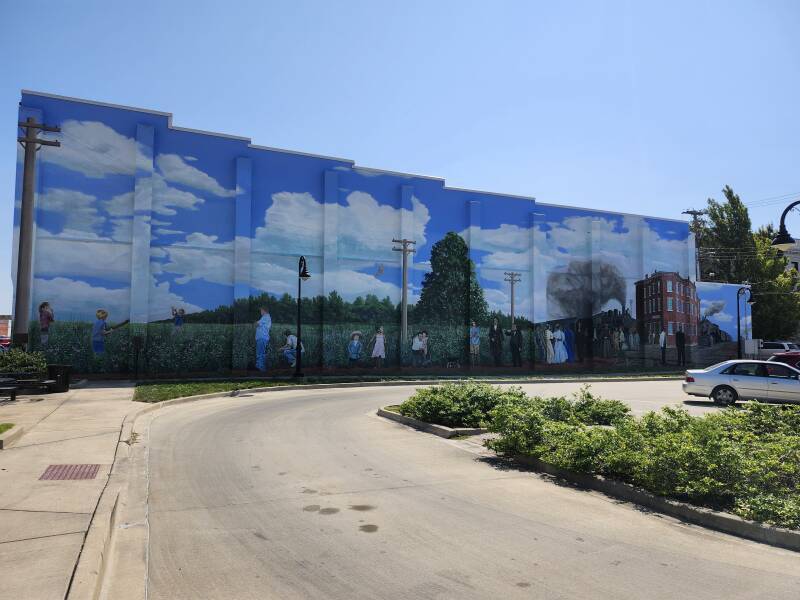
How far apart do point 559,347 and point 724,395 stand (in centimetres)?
2223

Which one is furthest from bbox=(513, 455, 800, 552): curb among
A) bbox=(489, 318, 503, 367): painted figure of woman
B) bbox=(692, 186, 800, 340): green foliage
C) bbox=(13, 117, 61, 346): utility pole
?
bbox=(692, 186, 800, 340): green foliage

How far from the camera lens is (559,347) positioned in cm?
4103

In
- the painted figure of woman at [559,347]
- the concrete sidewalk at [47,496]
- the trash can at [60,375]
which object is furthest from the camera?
the painted figure of woman at [559,347]

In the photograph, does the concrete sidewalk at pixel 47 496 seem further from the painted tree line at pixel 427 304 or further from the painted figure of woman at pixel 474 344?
the painted figure of woman at pixel 474 344

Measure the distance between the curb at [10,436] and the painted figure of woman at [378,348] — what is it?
2472cm

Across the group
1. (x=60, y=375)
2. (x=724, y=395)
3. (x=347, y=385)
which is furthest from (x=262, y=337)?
(x=724, y=395)

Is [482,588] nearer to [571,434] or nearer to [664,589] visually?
[664,589]

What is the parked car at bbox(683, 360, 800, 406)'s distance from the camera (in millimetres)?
17881

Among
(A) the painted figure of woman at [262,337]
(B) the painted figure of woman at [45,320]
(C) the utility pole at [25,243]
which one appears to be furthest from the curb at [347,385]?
(B) the painted figure of woman at [45,320]

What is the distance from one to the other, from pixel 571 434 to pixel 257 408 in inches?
428

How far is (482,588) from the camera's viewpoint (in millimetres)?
4621

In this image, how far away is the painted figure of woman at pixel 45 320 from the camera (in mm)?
27656

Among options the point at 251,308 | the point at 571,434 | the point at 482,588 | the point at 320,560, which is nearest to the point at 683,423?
the point at 571,434

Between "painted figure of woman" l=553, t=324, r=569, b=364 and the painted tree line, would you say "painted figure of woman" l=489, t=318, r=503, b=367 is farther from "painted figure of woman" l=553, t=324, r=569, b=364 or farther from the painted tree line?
"painted figure of woman" l=553, t=324, r=569, b=364
